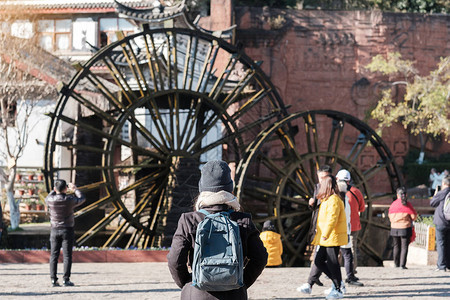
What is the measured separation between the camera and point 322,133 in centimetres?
3303

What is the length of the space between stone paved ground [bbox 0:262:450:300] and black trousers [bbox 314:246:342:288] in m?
0.40

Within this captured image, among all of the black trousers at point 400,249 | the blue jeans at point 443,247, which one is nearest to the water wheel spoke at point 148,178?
the black trousers at point 400,249

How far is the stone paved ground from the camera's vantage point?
9.73m

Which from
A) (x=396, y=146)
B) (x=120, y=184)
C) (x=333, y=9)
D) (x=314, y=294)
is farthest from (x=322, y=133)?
(x=314, y=294)

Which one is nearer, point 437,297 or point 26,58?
point 437,297

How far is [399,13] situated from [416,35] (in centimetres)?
119

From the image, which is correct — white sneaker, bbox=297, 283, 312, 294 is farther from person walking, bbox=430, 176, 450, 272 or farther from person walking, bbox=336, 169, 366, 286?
person walking, bbox=430, 176, 450, 272

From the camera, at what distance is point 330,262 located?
9234 mm

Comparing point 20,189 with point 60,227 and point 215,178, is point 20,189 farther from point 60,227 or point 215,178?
point 215,178

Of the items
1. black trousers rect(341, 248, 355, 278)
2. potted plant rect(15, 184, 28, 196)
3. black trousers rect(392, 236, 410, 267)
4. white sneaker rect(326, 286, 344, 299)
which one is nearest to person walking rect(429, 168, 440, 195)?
potted plant rect(15, 184, 28, 196)

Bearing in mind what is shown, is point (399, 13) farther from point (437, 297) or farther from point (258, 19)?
point (437, 297)

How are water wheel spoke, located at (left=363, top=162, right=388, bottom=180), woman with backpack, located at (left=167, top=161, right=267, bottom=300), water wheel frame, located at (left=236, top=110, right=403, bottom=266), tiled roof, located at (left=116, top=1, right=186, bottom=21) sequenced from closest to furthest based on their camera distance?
woman with backpack, located at (left=167, top=161, right=267, bottom=300) → water wheel frame, located at (left=236, top=110, right=403, bottom=266) → water wheel spoke, located at (left=363, top=162, right=388, bottom=180) → tiled roof, located at (left=116, top=1, right=186, bottom=21)

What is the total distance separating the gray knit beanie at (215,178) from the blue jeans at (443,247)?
896cm

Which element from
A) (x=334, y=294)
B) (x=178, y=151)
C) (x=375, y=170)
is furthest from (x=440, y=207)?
(x=178, y=151)
